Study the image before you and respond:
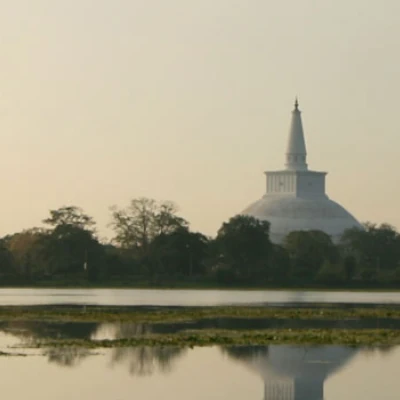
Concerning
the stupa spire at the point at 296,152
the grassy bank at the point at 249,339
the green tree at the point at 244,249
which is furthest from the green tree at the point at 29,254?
the grassy bank at the point at 249,339

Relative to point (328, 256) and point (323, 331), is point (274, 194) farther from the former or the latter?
point (323, 331)

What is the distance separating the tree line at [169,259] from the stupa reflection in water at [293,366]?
74.5 metres

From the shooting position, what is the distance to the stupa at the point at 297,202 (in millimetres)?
178750

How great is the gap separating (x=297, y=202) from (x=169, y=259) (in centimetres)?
6791

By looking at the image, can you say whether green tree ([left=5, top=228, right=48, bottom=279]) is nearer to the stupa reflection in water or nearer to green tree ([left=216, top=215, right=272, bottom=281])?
green tree ([left=216, top=215, right=272, bottom=281])

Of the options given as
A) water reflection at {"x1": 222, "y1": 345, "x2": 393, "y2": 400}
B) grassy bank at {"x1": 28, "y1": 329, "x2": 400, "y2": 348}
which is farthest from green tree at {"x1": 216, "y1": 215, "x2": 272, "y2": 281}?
water reflection at {"x1": 222, "y1": 345, "x2": 393, "y2": 400}

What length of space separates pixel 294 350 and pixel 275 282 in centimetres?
7640

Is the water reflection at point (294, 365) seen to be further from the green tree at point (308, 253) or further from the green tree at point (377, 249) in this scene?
the green tree at point (377, 249)

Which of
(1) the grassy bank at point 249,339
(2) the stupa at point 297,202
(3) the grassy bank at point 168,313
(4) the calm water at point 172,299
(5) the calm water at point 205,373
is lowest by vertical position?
(5) the calm water at point 205,373

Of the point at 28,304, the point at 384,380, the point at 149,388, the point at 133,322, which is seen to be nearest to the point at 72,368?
the point at 149,388

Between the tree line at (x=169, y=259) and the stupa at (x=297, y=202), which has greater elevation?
the stupa at (x=297, y=202)

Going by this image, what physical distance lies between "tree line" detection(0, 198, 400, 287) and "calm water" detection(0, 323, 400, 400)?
75.8 m

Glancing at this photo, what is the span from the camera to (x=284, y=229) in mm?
178125

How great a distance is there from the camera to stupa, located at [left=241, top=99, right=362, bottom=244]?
179 m
